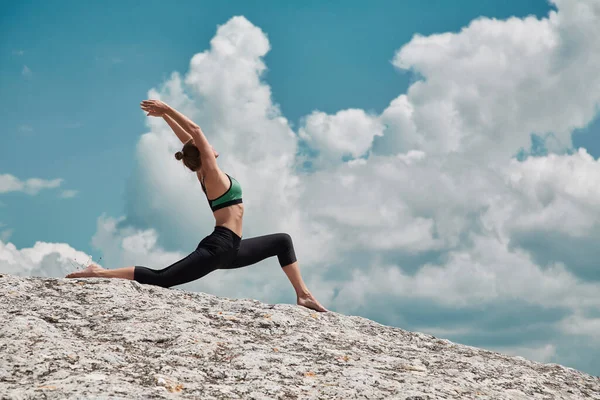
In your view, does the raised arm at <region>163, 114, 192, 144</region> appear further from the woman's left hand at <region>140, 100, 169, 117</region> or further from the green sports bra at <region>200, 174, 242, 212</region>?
the green sports bra at <region>200, 174, 242, 212</region>

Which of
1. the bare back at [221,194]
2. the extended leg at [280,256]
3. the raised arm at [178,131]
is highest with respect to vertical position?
the raised arm at [178,131]

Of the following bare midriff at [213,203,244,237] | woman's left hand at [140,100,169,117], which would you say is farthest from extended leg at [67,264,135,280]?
woman's left hand at [140,100,169,117]

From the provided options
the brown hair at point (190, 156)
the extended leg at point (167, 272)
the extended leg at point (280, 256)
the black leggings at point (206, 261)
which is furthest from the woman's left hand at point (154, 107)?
the extended leg at point (280, 256)

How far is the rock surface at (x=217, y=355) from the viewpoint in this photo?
5.49 m

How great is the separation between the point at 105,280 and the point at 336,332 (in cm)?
314

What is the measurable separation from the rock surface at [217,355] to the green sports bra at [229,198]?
4.16ft

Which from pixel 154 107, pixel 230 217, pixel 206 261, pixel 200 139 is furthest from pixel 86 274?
pixel 154 107

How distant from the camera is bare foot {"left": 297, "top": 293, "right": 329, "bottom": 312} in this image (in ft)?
29.5

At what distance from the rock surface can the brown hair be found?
174 cm

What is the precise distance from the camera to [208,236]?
344 inches

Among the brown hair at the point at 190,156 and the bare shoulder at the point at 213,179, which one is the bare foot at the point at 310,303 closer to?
the bare shoulder at the point at 213,179

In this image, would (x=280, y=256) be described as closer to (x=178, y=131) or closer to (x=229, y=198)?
(x=229, y=198)

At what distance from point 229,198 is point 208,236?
612 mm

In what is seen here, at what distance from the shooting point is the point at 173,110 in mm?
8742
